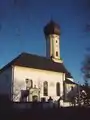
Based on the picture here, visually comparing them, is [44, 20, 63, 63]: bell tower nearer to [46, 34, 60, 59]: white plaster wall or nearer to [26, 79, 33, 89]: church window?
[46, 34, 60, 59]: white plaster wall

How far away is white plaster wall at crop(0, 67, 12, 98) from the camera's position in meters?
39.1

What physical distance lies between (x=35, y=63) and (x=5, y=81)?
17.3 ft

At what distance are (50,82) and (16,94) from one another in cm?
657

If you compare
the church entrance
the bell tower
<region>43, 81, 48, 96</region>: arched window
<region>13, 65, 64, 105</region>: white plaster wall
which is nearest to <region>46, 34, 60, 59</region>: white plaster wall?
the bell tower

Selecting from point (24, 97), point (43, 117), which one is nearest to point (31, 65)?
point (24, 97)

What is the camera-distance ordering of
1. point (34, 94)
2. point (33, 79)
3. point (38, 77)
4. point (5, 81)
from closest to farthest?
1. point (34, 94)
2. point (5, 81)
3. point (33, 79)
4. point (38, 77)

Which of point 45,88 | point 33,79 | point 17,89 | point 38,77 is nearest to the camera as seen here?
point 17,89

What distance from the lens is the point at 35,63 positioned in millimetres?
43031

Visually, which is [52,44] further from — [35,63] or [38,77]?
[38,77]

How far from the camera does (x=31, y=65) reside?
137 feet

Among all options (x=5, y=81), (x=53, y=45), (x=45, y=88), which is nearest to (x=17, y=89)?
(x=5, y=81)

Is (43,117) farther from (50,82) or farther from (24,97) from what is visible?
(50,82)

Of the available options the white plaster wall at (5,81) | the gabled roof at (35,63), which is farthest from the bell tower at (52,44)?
the white plaster wall at (5,81)

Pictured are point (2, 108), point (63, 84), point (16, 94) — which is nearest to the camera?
point (2, 108)
